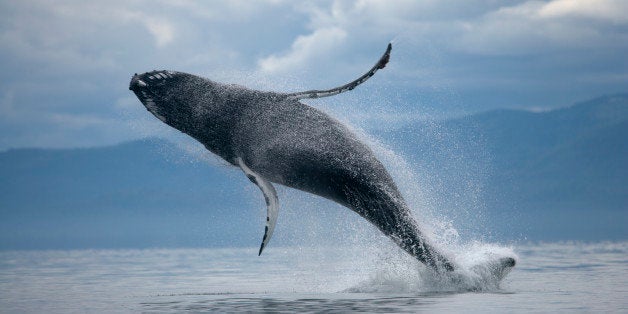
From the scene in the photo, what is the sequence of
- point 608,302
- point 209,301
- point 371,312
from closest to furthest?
point 371,312
point 608,302
point 209,301

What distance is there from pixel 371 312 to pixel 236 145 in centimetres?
542

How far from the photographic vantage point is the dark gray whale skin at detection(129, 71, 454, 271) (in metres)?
19.6

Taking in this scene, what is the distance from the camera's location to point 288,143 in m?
19.6

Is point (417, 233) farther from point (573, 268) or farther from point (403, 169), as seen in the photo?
point (573, 268)

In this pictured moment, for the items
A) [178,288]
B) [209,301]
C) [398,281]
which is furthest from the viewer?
[178,288]

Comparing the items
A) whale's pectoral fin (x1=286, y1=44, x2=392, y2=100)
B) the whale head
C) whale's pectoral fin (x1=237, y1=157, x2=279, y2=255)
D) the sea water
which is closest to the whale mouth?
the whale head

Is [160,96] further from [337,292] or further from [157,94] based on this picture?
[337,292]

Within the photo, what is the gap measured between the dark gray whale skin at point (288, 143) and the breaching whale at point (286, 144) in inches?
0.9

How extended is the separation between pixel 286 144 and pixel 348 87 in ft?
6.15

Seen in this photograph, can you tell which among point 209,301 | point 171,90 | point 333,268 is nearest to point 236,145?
point 171,90

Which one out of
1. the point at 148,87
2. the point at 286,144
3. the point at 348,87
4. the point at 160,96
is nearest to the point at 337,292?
the point at 286,144

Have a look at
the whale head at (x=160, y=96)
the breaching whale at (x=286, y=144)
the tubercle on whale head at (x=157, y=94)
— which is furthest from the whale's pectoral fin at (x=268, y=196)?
the tubercle on whale head at (x=157, y=94)

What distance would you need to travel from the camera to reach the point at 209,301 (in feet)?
64.7

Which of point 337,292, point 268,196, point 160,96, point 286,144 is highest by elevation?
point 160,96
